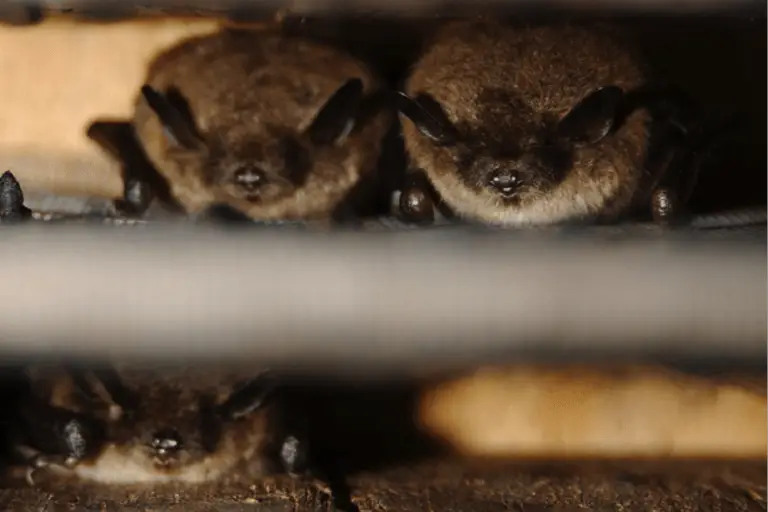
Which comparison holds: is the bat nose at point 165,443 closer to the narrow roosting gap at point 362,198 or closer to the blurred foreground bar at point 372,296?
the narrow roosting gap at point 362,198

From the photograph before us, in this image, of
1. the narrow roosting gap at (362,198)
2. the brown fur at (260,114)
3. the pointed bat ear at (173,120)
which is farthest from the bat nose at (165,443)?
the pointed bat ear at (173,120)

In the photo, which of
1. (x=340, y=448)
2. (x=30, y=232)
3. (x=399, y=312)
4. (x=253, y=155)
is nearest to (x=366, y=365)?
(x=399, y=312)

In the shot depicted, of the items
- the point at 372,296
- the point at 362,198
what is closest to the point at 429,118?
the point at 362,198

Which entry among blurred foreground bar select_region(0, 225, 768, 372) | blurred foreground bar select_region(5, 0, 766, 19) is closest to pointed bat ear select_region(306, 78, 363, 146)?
blurred foreground bar select_region(5, 0, 766, 19)

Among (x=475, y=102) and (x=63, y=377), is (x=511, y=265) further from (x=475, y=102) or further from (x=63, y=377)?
(x=63, y=377)

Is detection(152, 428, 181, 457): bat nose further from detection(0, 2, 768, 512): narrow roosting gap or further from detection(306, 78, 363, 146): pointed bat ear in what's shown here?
detection(306, 78, 363, 146): pointed bat ear

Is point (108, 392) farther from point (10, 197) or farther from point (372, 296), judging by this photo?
point (372, 296)

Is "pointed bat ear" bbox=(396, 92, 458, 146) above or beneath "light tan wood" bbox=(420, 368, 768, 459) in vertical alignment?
above
